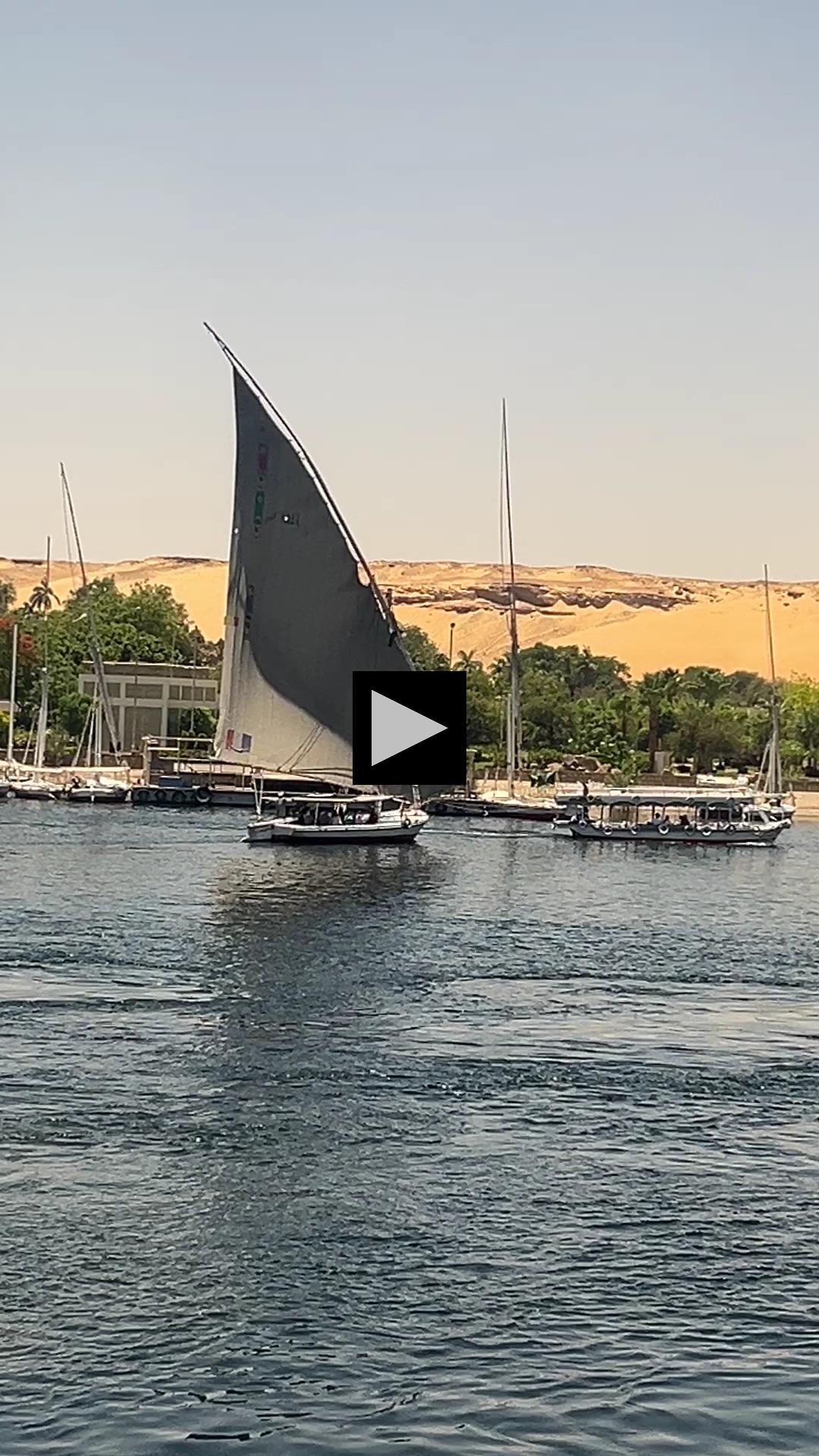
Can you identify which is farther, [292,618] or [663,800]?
[663,800]

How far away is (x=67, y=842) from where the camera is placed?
2611 inches

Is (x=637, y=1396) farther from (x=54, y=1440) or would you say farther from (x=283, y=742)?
(x=283, y=742)

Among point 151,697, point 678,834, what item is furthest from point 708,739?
point 151,697

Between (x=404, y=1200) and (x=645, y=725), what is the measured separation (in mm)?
91355

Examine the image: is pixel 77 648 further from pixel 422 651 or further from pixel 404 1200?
pixel 404 1200

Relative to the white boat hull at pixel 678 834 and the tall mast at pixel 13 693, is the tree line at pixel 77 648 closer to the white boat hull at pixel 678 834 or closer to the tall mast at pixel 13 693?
the tall mast at pixel 13 693

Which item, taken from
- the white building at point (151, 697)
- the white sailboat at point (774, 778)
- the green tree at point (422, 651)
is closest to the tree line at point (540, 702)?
the green tree at point (422, 651)

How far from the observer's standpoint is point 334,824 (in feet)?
223

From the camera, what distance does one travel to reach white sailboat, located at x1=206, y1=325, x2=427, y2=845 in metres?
66.2

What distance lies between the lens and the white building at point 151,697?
118750 mm

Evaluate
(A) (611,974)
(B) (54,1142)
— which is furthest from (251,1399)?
(A) (611,974)

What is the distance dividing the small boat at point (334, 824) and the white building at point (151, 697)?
163ft

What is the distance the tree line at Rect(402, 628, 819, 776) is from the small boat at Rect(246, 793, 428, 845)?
34200 mm

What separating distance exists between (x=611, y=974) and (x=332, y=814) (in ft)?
108
